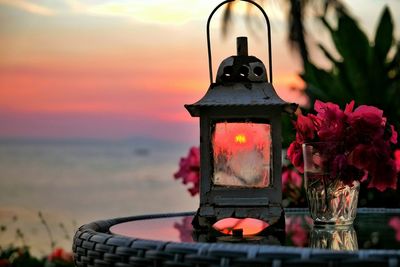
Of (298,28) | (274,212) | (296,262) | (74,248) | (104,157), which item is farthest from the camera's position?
(104,157)

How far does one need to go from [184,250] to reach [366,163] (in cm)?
66

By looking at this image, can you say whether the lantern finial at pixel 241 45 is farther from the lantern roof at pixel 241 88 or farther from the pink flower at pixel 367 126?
the pink flower at pixel 367 126

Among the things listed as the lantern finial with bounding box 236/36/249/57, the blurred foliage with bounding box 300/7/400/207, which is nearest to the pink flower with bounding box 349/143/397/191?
the lantern finial with bounding box 236/36/249/57

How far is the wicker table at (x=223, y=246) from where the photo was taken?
1.44 m

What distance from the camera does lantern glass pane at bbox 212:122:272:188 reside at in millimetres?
2078

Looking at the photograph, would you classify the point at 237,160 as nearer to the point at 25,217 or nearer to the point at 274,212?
the point at 274,212

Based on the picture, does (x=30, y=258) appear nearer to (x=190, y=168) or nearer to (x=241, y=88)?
(x=190, y=168)

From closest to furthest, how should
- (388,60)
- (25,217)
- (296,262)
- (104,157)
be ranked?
(296,262)
(388,60)
(25,217)
(104,157)

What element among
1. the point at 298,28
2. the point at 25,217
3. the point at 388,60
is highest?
the point at 298,28

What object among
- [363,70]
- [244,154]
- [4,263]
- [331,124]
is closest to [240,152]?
[244,154]

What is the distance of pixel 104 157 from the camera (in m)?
36.0

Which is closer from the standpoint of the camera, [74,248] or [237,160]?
[74,248]

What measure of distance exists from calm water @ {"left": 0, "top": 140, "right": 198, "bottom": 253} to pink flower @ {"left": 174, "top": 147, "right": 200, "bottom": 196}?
1.52 m

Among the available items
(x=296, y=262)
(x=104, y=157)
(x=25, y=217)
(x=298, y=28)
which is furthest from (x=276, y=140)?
(x=104, y=157)
